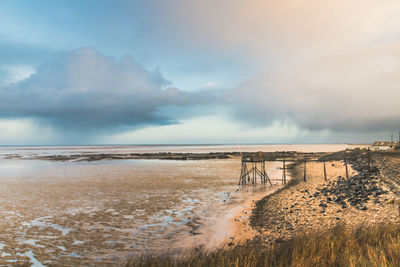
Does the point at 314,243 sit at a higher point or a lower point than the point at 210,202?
higher

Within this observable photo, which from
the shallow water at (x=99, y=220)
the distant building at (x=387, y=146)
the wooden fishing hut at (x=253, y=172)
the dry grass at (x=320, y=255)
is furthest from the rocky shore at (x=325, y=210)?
the distant building at (x=387, y=146)

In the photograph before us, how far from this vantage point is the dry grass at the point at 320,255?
529 centimetres

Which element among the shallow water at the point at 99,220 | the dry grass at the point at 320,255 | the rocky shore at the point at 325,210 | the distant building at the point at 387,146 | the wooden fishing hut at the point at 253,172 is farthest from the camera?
the distant building at the point at 387,146

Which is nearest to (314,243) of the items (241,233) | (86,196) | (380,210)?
(241,233)

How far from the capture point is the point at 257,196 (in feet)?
64.0

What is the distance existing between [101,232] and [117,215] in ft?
9.16

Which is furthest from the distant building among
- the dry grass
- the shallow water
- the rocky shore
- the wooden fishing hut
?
the dry grass

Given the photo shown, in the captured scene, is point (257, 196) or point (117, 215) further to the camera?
point (257, 196)

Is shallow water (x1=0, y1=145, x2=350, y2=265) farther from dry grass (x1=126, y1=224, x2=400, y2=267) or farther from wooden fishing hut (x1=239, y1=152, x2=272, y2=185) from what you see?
wooden fishing hut (x1=239, y1=152, x2=272, y2=185)

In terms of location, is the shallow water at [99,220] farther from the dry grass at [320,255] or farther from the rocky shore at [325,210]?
the rocky shore at [325,210]

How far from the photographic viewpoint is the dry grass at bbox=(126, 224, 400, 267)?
208 inches

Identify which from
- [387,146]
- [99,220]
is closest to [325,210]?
[99,220]

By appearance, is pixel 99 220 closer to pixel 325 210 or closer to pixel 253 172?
pixel 325 210

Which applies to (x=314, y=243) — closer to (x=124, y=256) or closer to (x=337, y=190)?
(x=124, y=256)
